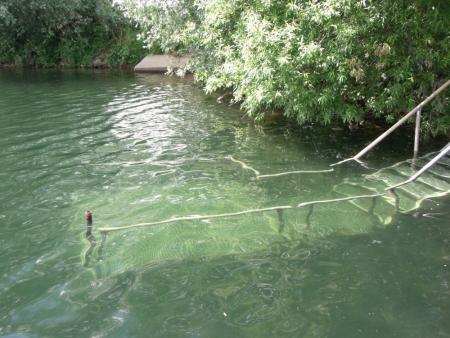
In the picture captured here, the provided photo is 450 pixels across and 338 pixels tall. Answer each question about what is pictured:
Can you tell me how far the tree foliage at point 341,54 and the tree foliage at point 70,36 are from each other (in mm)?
22804

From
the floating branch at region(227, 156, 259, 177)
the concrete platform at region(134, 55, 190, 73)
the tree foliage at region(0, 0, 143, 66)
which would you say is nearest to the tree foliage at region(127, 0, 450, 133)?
the floating branch at region(227, 156, 259, 177)

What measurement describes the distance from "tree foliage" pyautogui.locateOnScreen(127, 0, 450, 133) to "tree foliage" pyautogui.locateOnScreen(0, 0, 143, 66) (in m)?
22.8

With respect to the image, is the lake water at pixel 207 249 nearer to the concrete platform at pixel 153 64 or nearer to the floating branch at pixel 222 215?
the floating branch at pixel 222 215

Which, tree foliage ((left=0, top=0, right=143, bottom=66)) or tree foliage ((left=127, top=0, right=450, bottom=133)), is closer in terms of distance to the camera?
tree foliage ((left=127, top=0, right=450, bottom=133))

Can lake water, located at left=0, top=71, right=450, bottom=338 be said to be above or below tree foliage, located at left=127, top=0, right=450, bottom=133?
below

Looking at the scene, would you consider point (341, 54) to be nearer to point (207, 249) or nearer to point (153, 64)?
point (207, 249)

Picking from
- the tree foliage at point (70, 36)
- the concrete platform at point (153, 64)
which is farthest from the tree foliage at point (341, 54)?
the tree foliage at point (70, 36)

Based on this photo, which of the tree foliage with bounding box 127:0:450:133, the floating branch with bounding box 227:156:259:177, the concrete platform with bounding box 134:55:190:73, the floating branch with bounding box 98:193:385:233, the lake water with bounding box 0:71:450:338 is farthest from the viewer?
the concrete platform with bounding box 134:55:190:73

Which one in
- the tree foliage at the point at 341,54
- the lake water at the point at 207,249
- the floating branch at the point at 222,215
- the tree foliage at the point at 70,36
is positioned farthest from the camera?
the tree foliage at the point at 70,36

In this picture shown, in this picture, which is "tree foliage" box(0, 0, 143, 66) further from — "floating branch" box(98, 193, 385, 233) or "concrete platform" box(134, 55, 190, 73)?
"floating branch" box(98, 193, 385, 233)

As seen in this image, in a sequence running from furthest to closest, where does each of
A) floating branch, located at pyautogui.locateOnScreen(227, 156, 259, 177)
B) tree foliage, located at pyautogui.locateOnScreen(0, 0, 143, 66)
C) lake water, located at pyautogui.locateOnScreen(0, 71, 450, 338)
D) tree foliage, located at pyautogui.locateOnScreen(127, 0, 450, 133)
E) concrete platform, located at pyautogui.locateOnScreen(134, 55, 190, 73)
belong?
tree foliage, located at pyautogui.locateOnScreen(0, 0, 143, 66) → concrete platform, located at pyautogui.locateOnScreen(134, 55, 190, 73) → floating branch, located at pyautogui.locateOnScreen(227, 156, 259, 177) → tree foliage, located at pyautogui.locateOnScreen(127, 0, 450, 133) → lake water, located at pyautogui.locateOnScreen(0, 71, 450, 338)

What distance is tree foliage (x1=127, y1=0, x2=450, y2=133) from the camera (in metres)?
9.54

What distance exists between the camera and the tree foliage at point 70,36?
3173 cm

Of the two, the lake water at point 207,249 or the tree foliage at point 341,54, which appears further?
the tree foliage at point 341,54
